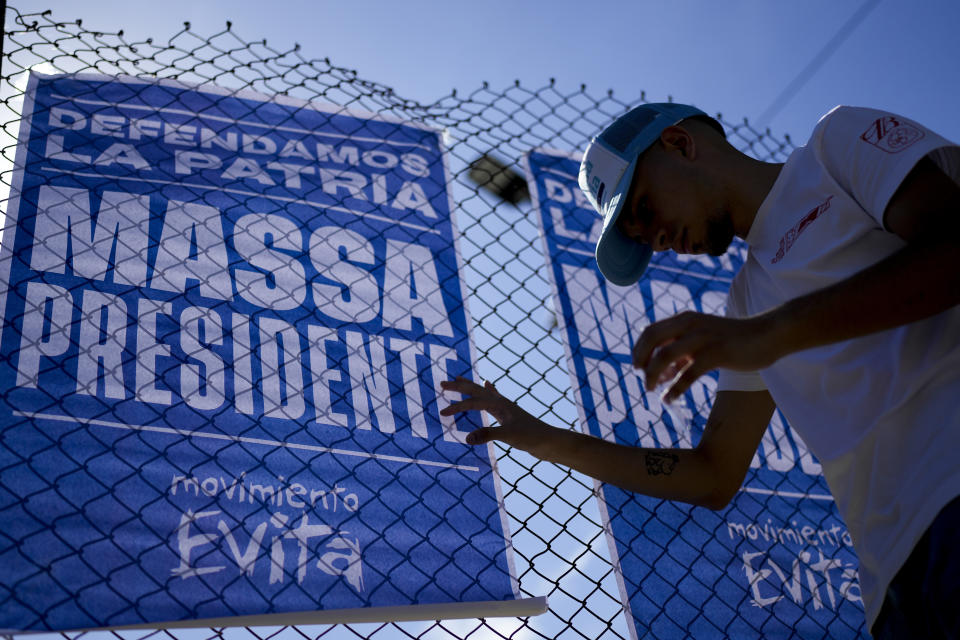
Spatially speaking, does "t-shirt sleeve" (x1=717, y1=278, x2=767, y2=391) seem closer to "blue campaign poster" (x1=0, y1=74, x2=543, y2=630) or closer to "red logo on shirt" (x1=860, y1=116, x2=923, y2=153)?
"red logo on shirt" (x1=860, y1=116, x2=923, y2=153)

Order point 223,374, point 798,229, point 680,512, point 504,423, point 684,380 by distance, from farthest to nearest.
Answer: point 680,512 < point 223,374 < point 504,423 < point 798,229 < point 684,380

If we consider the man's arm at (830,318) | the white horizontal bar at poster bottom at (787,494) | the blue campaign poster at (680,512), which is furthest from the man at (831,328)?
the white horizontal bar at poster bottom at (787,494)

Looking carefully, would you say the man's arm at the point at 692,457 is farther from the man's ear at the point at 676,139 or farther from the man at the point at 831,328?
the man's ear at the point at 676,139

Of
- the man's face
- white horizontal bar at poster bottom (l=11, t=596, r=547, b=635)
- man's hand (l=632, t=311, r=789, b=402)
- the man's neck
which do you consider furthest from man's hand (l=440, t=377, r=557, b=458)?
man's hand (l=632, t=311, r=789, b=402)

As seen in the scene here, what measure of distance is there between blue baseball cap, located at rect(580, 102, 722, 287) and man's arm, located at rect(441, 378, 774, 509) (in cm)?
45

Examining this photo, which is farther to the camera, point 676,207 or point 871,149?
point 676,207

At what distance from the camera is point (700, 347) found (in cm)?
129

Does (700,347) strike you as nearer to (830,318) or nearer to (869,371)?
(830,318)

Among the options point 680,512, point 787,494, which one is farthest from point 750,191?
point 787,494

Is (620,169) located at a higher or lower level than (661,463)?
higher

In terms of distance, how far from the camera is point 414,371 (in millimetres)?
2615

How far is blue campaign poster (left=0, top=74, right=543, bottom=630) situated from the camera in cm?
203

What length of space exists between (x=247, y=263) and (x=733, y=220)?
1.48 metres

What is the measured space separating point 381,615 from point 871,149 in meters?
1.55
